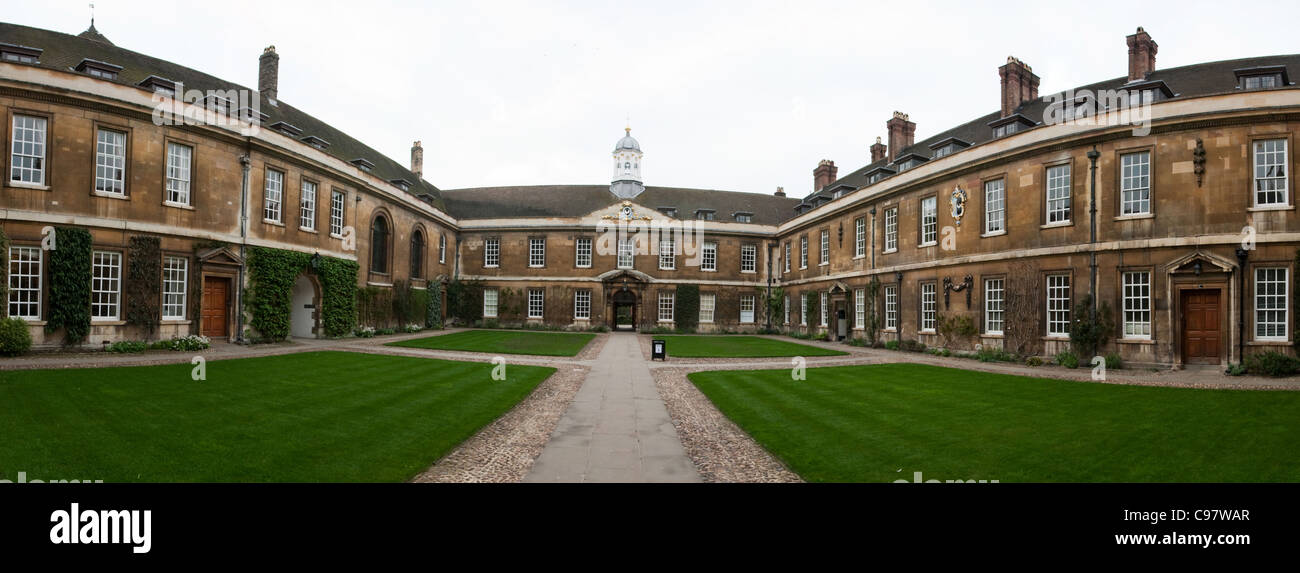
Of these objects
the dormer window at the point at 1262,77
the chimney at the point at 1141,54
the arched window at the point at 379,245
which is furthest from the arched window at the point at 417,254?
the dormer window at the point at 1262,77

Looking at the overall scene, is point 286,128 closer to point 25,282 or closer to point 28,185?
point 28,185

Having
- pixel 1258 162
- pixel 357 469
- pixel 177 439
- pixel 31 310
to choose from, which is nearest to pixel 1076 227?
pixel 1258 162

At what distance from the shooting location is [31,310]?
14438 mm

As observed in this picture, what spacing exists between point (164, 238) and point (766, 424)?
1884 cm

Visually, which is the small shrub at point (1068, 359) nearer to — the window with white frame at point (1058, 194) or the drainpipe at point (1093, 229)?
the drainpipe at point (1093, 229)

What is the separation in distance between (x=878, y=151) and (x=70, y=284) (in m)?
34.2

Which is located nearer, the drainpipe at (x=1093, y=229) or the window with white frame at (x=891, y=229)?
the drainpipe at (x=1093, y=229)

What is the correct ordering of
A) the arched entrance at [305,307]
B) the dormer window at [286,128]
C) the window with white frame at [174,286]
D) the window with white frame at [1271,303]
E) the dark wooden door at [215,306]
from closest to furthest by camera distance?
the window with white frame at [1271,303], the window with white frame at [174,286], the dark wooden door at [215,306], the dormer window at [286,128], the arched entrance at [305,307]

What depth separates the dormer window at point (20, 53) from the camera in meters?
15.3

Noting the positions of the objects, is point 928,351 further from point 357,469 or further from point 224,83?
point 224,83

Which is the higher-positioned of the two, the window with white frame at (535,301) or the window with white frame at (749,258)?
the window with white frame at (749,258)

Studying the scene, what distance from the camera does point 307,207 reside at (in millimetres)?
21656

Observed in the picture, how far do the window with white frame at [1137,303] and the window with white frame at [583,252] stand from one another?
26433 mm

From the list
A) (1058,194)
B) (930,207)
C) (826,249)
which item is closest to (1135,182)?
(1058,194)
